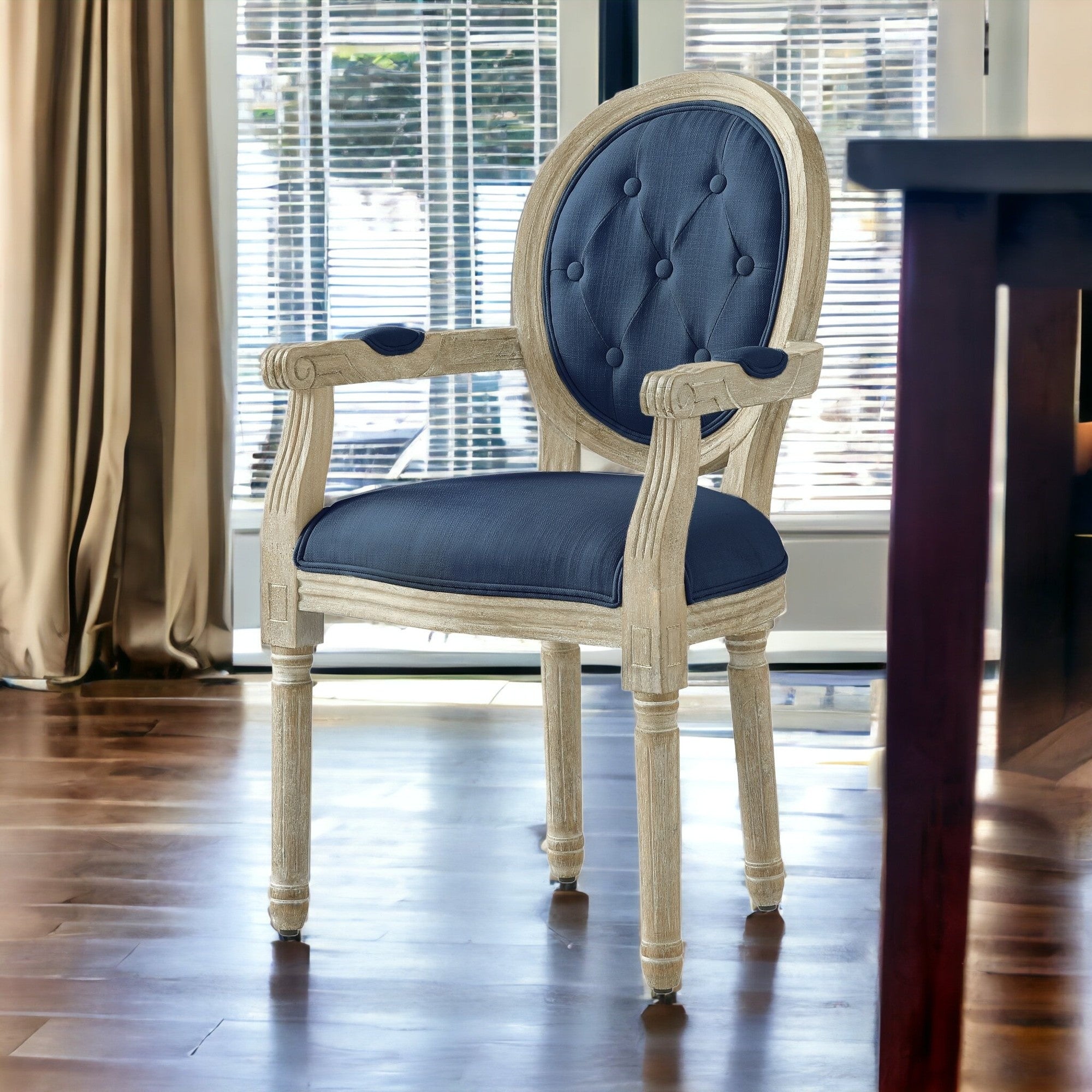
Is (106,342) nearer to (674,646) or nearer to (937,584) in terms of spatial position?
(674,646)

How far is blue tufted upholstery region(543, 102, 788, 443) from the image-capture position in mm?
1561

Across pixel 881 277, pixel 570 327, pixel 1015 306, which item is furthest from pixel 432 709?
pixel 1015 306

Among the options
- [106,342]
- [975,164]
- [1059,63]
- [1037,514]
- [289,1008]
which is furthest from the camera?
[1059,63]

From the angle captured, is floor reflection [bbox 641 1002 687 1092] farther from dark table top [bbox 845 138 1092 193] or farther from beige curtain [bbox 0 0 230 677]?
beige curtain [bbox 0 0 230 677]

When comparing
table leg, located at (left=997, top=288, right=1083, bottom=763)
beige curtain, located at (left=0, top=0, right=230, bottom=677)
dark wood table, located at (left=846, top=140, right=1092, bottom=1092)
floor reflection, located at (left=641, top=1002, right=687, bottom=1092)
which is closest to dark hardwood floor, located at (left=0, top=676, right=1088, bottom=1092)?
floor reflection, located at (left=641, top=1002, right=687, bottom=1092)

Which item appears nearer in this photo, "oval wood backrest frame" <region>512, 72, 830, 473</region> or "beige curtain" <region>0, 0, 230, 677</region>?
"oval wood backrest frame" <region>512, 72, 830, 473</region>

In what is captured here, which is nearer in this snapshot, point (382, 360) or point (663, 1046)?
point (663, 1046)

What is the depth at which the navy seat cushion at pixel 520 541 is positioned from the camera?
4.24ft

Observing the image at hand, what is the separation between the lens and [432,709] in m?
2.60

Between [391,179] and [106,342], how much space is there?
2.41 feet

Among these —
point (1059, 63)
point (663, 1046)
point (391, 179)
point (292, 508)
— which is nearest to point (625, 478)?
point (292, 508)

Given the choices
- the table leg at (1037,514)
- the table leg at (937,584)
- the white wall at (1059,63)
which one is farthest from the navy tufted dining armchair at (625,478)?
the white wall at (1059,63)

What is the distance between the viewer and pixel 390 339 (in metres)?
1.54

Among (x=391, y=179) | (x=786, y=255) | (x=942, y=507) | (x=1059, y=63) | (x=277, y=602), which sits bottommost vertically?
(x=277, y=602)
